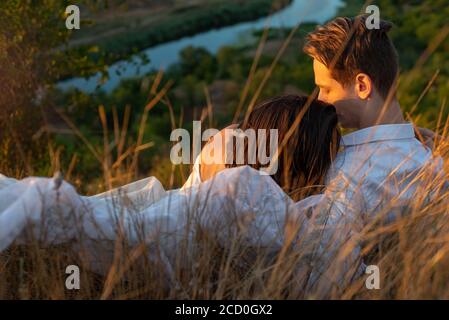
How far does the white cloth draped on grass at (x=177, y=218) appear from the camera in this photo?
6.65ft

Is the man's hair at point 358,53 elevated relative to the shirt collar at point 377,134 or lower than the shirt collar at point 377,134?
elevated

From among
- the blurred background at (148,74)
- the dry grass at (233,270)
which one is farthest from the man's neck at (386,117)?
the dry grass at (233,270)

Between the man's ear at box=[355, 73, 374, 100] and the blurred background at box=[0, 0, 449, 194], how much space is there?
6.7 inches

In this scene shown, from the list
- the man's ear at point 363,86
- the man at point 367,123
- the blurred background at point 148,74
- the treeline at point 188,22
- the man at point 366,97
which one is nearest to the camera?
the man at point 367,123

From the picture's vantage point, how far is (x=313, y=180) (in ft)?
8.57

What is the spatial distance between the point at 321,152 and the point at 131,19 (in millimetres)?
15438

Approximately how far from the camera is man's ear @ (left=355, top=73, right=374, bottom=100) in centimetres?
271

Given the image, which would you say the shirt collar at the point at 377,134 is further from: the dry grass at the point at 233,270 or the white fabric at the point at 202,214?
the dry grass at the point at 233,270

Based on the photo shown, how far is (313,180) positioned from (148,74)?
3.65 m

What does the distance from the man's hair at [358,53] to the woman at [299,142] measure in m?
0.17
